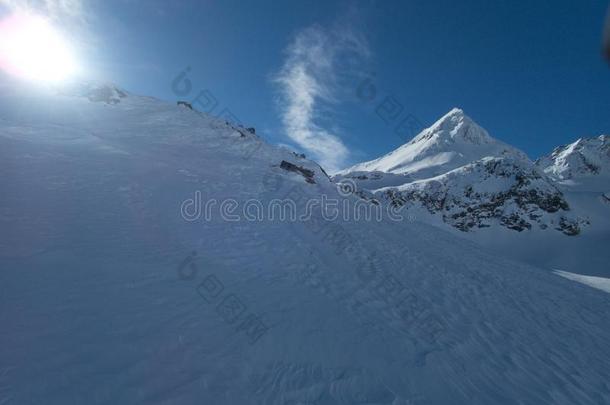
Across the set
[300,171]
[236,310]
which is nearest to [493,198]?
[300,171]

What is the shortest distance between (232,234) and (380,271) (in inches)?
198

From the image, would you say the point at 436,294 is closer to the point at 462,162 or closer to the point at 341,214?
the point at 341,214

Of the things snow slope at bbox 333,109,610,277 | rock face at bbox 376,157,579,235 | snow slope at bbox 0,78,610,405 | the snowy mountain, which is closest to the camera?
snow slope at bbox 0,78,610,405

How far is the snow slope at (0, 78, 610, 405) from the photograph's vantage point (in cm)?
429

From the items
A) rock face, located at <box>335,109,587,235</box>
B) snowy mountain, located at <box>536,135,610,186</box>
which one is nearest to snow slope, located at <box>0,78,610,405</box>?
rock face, located at <box>335,109,587,235</box>

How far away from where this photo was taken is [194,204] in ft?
38.9

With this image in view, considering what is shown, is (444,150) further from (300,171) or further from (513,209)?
(300,171)

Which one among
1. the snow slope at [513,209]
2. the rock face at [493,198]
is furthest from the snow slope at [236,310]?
the rock face at [493,198]

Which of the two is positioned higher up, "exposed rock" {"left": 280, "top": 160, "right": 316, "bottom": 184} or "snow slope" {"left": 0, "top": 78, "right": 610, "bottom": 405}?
"exposed rock" {"left": 280, "top": 160, "right": 316, "bottom": 184}

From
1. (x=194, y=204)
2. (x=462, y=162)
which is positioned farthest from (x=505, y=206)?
(x=194, y=204)

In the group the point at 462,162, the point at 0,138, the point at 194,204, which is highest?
the point at 462,162

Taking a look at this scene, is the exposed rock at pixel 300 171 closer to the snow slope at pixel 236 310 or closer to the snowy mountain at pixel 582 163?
the snow slope at pixel 236 310

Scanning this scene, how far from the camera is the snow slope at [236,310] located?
4.29 m

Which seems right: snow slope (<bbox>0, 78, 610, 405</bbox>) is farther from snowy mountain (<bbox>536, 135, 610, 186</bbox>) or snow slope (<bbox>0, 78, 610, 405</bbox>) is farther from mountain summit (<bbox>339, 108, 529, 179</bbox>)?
snowy mountain (<bbox>536, 135, 610, 186</bbox>)
